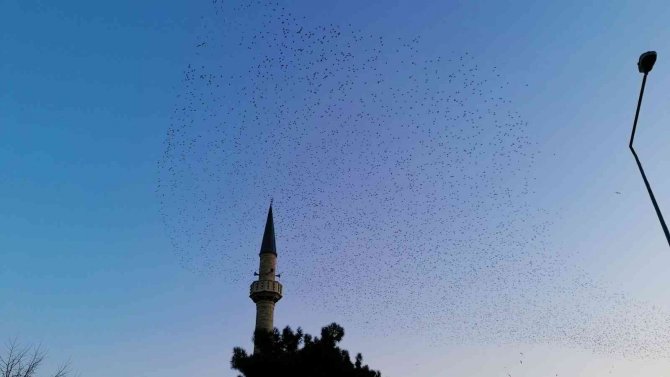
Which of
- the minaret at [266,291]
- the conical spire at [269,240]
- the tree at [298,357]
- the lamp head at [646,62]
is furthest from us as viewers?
the conical spire at [269,240]

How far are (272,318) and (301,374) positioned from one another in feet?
43.9

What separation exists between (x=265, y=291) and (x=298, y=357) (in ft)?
40.9

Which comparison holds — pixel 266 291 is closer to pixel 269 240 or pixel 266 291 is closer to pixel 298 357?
pixel 269 240

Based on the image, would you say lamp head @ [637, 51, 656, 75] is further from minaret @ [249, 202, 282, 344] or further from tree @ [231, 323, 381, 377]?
minaret @ [249, 202, 282, 344]

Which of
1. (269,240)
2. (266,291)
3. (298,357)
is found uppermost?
(269,240)

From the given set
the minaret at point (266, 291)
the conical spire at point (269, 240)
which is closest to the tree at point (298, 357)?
the minaret at point (266, 291)

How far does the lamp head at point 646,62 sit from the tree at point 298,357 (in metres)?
18.9

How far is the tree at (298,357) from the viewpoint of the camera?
25.4 m

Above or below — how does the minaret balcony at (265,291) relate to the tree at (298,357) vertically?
above

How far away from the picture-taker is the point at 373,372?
28531mm

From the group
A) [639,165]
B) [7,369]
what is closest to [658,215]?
[639,165]

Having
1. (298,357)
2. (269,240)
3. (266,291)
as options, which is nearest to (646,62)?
(298,357)

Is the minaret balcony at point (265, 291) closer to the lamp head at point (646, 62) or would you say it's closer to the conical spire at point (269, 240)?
the conical spire at point (269, 240)

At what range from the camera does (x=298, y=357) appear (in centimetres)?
2598
